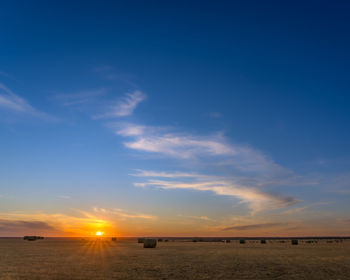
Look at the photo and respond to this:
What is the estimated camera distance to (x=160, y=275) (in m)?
17.9

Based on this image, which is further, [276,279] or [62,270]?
[62,270]

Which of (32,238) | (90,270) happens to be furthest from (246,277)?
(32,238)

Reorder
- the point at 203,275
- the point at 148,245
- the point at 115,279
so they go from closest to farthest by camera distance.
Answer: the point at 115,279 < the point at 203,275 < the point at 148,245

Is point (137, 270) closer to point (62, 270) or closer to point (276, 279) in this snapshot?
point (62, 270)

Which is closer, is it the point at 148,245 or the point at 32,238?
the point at 148,245

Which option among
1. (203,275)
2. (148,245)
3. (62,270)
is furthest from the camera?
(148,245)

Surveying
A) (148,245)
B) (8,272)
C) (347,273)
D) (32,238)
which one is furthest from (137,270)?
(32,238)

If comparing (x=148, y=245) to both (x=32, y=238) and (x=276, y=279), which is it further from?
(x=32, y=238)

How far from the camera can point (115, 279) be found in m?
16.3

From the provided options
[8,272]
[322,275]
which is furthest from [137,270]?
[322,275]

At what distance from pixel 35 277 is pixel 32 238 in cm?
8551

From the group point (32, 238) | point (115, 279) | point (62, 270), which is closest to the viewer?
point (115, 279)

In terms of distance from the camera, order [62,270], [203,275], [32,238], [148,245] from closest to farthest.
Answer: [203,275] → [62,270] → [148,245] → [32,238]

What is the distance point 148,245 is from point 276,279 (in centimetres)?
3273
